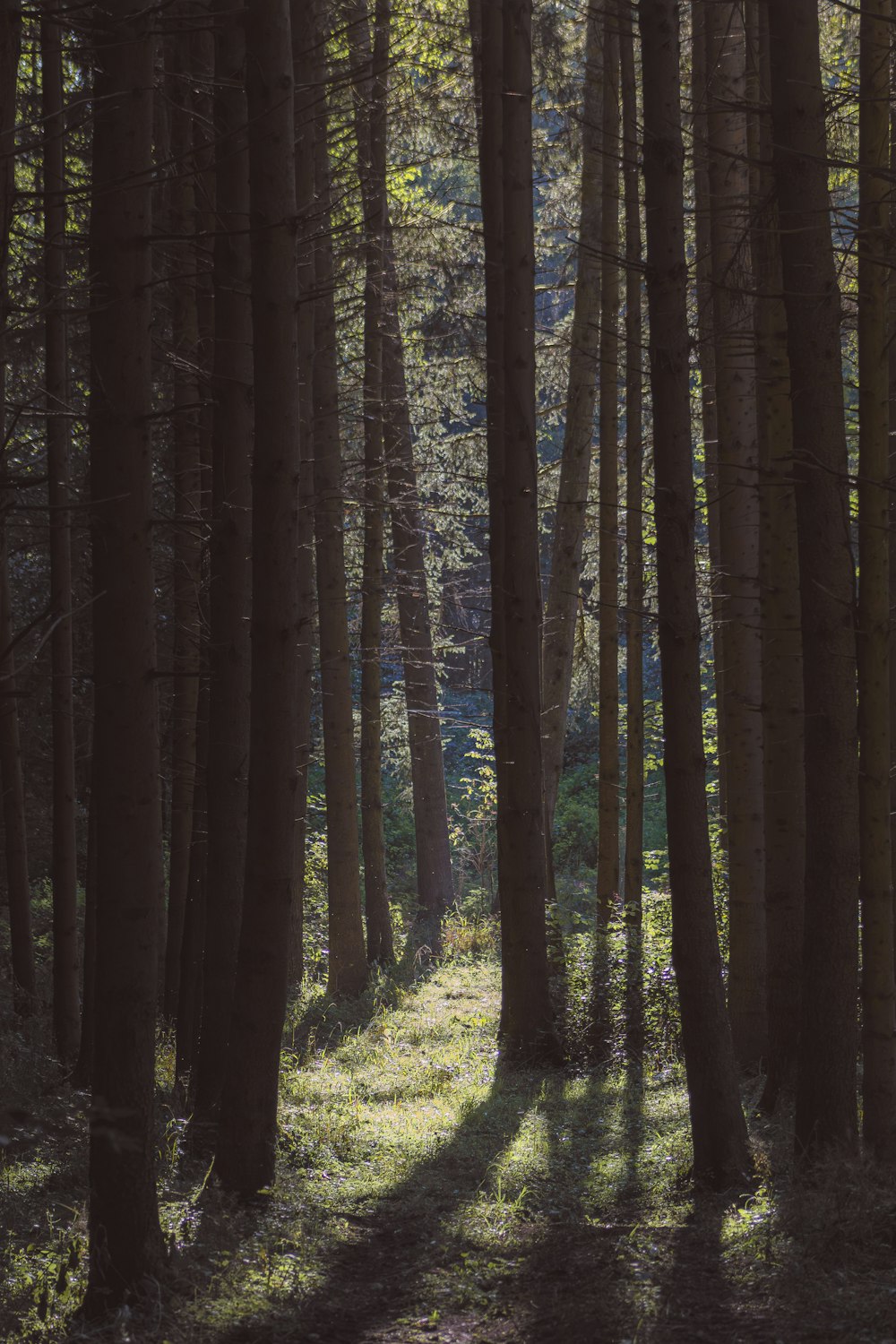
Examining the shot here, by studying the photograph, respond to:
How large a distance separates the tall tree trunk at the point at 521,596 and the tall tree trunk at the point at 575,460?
3950 mm

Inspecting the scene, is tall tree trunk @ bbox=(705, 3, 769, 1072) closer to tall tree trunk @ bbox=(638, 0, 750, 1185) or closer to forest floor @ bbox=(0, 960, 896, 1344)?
forest floor @ bbox=(0, 960, 896, 1344)

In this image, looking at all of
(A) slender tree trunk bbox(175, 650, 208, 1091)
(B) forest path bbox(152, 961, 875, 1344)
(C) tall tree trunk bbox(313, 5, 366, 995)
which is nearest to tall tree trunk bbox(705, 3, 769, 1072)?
(B) forest path bbox(152, 961, 875, 1344)

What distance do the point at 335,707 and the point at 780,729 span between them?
276 inches

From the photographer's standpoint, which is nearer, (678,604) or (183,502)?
(678,604)

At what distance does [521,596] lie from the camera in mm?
10656

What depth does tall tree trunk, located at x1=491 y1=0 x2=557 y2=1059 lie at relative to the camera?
A: 10633mm

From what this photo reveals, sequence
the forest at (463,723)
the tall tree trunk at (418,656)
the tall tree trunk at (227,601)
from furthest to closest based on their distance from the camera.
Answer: the tall tree trunk at (418,656) → the tall tree trunk at (227,601) → the forest at (463,723)

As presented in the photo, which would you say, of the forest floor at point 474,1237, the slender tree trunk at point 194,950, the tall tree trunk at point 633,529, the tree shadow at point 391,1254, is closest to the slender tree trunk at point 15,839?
the slender tree trunk at point 194,950

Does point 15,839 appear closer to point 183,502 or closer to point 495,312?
point 183,502

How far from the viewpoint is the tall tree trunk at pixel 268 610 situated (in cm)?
649

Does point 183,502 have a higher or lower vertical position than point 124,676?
higher

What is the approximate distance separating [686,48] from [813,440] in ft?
35.2

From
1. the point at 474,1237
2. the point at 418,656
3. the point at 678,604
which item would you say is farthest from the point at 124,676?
the point at 418,656

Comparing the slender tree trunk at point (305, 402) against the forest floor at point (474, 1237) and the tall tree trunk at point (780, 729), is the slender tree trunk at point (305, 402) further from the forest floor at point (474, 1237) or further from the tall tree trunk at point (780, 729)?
the tall tree trunk at point (780, 729)
